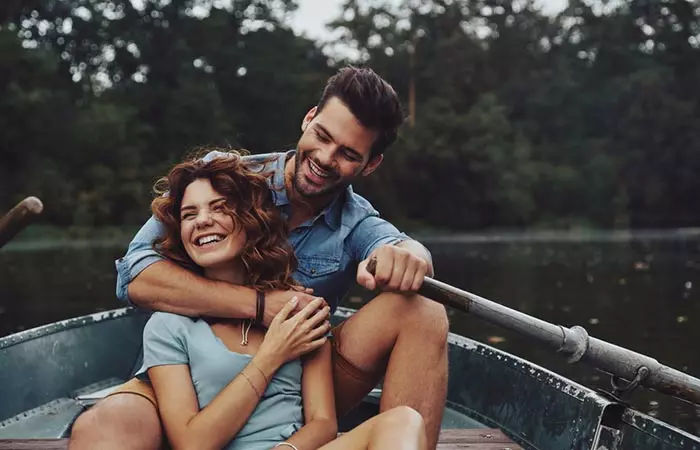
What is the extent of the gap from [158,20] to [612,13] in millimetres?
19236

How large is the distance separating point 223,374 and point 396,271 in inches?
17.8

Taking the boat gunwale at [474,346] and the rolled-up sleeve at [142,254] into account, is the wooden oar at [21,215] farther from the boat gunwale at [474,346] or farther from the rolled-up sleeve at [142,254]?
the boat gunwale at [474,346]

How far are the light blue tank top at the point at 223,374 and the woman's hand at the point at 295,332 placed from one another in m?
0.06

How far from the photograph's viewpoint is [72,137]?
97.1 feet

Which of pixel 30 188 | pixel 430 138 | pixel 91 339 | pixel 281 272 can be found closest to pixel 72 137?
pixel 30 188

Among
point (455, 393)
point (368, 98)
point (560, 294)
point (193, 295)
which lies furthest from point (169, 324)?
point (560, 294)

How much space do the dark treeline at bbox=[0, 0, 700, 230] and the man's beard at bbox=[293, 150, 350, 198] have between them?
86.8ft

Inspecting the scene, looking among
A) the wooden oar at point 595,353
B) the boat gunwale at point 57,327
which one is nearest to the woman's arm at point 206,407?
the wooden oar at point 595,353

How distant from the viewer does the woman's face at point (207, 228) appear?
88.4 inches

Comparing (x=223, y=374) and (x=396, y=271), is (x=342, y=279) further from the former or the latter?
(x=223, y=374)

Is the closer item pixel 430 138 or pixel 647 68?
pixel 430 138

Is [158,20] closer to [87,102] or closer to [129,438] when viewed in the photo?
[87,102]

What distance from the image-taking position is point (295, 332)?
2.16 metres

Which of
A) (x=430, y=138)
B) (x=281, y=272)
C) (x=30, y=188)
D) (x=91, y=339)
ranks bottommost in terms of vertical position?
(x=30, y=188)
